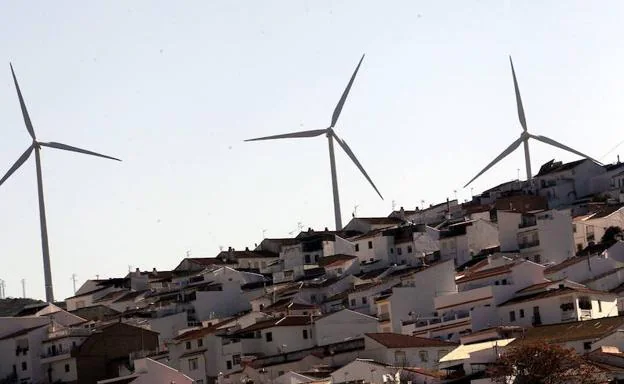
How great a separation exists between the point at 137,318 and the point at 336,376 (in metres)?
35.0

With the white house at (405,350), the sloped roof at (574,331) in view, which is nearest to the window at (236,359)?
the white house at (405,350)

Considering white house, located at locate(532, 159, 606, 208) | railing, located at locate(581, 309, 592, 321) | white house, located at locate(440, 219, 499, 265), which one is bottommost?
railing, located at locate(581, 309, 592, 321)

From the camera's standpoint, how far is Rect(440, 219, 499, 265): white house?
11425cm

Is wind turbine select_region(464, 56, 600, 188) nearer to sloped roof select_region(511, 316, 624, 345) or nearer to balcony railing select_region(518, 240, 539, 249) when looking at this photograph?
balcony railing select_region(518, 240, 539, 249)

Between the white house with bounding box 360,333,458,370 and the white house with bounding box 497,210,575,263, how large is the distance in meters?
26.2

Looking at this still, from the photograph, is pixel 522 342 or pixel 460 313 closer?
pixel 522 342

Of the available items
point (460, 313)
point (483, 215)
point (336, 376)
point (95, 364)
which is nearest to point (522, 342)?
point (336, 376)

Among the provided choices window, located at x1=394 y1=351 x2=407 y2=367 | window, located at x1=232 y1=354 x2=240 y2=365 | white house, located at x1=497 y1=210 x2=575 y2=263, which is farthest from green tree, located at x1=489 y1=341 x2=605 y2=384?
white house, located at x1=497 y1=210 x2=575 y2=263

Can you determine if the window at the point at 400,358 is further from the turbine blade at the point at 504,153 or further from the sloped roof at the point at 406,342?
the turbine blade at the point at 504,153

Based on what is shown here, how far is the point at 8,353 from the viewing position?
100500 mm

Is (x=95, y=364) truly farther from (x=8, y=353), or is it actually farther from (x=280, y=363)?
(x=280, y=363)

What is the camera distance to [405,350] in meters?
79.1

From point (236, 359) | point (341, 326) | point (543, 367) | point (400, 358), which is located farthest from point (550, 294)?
point (543, 367)

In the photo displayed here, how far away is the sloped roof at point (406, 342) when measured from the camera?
260 feet
